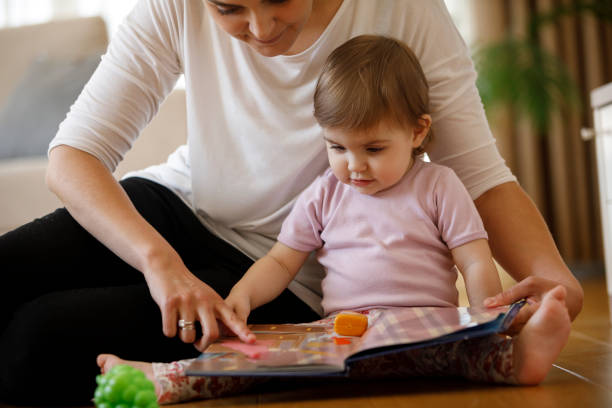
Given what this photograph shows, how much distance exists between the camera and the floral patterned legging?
0.87 m

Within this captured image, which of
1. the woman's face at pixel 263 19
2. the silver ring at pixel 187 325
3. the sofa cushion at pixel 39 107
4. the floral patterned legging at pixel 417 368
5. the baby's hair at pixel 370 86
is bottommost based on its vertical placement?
the floral patterned legging at pixel 417 368

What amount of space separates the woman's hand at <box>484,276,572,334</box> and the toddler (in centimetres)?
7

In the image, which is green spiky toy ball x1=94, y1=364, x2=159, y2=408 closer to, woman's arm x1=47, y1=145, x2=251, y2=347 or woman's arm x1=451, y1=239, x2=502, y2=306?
woman's arm x1=47, y1=145, x2=251, y2=347

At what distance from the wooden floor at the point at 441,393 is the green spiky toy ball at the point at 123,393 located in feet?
0.50

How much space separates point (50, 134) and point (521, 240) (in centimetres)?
169

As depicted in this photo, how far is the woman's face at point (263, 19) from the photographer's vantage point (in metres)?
0.97

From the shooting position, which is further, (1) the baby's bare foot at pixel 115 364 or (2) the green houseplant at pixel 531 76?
(2) the green houseplant at pixel 531 76

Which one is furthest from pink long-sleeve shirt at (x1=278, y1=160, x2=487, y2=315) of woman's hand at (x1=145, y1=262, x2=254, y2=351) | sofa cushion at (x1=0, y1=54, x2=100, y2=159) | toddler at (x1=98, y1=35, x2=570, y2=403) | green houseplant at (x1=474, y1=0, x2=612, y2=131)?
green houseplant at (x1=474, y1=0, x2=612, y2=131)

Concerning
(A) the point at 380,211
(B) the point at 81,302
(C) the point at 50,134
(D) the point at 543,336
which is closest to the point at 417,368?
(D) the point at 543,336

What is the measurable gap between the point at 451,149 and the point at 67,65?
5.48ft

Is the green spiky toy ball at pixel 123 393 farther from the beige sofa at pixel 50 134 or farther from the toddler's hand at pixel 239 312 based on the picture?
the beige sofa at pixel 50 134

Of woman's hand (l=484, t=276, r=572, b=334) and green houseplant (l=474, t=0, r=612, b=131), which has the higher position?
green houseplant (l=474, t=0, r=612, b=131)

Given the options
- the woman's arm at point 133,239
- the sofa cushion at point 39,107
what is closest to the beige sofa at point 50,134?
the sofa cushion at point 39,107

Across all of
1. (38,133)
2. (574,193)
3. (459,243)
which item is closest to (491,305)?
(459,243)
